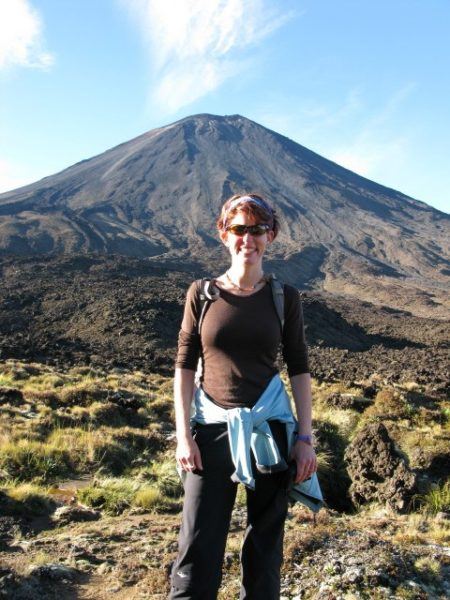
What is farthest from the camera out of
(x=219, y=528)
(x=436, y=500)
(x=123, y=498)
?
(x=123, y=498)

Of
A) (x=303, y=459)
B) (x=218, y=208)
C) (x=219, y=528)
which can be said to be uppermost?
(x=218, y=208)

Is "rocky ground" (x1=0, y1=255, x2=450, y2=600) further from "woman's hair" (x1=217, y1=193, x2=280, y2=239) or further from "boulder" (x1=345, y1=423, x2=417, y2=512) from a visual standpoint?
"woman's hair" (x1=217, y1=193, x2=280, y2=239)

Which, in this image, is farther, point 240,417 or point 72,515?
point 72,515

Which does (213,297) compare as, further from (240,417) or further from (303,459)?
(303,459)

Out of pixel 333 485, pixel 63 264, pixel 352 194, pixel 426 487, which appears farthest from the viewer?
pixel 352 194

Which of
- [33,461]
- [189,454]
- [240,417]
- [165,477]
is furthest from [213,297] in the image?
[33,461]

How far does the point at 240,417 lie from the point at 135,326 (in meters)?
20.4

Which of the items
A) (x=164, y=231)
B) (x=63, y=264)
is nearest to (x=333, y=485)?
(x=63, y=264)

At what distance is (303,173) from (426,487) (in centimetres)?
8749

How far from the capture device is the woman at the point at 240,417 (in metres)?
2.07

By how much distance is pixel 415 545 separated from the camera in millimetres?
3441

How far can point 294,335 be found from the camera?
7.55ft

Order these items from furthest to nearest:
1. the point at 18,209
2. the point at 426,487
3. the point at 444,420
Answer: the point at 18,209 → the point at 444,420 → the point at 426,487

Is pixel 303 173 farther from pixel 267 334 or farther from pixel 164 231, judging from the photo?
pixel 267 334
